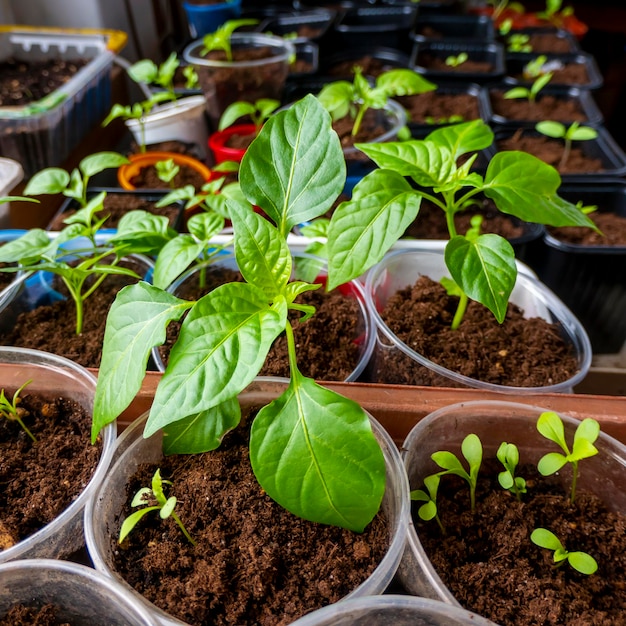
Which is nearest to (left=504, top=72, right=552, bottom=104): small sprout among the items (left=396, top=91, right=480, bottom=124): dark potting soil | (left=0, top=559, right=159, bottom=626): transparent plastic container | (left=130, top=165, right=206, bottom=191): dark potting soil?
(left=396, top=91, right=480, bottom=124): dark potting soil

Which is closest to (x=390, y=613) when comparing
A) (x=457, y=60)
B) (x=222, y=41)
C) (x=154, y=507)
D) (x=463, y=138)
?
(x=154, y=507)

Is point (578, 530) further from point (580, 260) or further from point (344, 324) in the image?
point (580, 260)

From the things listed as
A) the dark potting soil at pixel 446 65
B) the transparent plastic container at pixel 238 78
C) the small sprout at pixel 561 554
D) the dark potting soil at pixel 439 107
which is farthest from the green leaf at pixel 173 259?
the dark potting soil at pixel 446 65

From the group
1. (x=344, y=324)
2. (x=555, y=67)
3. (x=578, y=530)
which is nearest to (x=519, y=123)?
(x=555, y=67)

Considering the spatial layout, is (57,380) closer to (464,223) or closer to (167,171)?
(167,171)

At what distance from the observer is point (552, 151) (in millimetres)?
1594

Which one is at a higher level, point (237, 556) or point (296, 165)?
point (296, 165)

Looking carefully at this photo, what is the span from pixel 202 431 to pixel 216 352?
0.54 feet

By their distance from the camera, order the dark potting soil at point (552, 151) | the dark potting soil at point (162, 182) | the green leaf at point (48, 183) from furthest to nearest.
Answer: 1. the dark potting soil at point (552, 151)
2. the dark potting soil at point (162, 182)
3. the green leaf at point (48, 183)

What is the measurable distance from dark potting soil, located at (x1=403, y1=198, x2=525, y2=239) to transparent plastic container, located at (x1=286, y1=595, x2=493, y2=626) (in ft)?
2.90

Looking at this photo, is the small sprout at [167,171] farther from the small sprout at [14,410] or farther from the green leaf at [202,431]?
the green leaf at [202,431]

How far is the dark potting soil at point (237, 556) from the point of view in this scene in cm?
57

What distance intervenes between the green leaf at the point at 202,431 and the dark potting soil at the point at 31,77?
1371mm

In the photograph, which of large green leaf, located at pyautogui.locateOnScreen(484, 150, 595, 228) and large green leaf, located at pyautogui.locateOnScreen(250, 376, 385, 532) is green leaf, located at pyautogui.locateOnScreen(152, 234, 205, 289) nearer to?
large green leaf, located at pyautogui.locateOnScreen(250, 376, 385, 532)
